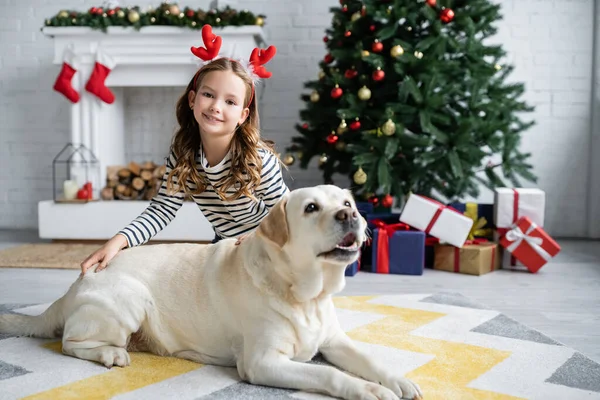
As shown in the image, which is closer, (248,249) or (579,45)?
(248,249)

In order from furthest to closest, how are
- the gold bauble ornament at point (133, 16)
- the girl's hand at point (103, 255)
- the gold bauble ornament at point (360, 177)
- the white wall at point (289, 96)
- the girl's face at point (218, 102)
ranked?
1. the white wall at point (289, 96)
2. the gold bauble ornament at point (133, 16)
3. the gold bauble ornament at point (360, 177)
4. the girl's face at point (218, 102)
5. the girl's hand at point (103, 255)

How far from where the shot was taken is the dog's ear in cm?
161

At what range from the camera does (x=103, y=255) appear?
6.57 feet

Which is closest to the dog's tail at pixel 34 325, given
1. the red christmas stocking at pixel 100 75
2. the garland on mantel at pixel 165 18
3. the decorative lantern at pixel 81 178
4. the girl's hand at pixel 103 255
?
the girl's hand at pixel 103 255

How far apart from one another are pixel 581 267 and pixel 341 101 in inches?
71.2

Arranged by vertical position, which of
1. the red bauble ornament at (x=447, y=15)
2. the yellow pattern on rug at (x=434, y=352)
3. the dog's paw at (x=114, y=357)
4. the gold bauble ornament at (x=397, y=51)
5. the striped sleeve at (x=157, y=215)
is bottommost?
the yellow pattern on rug at (x=434, y=352)

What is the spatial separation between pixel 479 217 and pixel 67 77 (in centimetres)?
318

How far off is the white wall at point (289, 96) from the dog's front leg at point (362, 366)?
320 cm

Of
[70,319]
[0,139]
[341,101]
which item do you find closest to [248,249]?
[70,319]

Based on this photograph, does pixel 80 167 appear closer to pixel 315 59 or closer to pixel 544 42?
pixel 315 59

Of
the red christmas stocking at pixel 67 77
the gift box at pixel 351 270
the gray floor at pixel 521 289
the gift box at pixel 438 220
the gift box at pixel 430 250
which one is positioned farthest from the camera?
the red christmas stocking at pixel 67 77

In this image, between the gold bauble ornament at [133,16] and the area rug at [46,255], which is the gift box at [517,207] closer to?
the area rug at [46,255]

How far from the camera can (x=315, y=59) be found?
5000mm

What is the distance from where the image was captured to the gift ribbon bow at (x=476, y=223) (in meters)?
3.80
